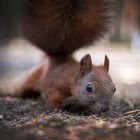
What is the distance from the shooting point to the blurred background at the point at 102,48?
662cm

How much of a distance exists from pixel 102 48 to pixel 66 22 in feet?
20.0

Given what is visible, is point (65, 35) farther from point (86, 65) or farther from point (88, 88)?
point (88, 88)

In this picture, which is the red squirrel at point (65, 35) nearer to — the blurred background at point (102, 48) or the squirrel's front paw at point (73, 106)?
the squirrel's front paw at point (73, 106)

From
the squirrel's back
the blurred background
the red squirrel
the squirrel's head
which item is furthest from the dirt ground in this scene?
the blurred background

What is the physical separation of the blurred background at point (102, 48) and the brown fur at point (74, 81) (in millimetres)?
2061

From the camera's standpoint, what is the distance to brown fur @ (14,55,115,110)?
305 centimetres

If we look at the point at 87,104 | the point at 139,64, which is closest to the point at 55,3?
the point at 87,104

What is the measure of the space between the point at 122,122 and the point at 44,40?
125 cm

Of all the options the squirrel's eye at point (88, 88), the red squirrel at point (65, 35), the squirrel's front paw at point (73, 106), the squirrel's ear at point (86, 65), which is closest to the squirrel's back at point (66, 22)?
the red squirrel at point (65, 35)

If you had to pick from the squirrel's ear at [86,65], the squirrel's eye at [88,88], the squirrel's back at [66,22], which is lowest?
the squirrel's eye at [88,88]

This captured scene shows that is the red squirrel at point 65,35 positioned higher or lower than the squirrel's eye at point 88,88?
higher

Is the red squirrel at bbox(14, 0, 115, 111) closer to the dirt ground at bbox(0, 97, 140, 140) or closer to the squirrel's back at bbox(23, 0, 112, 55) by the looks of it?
the squirrel's back at bbox(23, 0, 112, 55)

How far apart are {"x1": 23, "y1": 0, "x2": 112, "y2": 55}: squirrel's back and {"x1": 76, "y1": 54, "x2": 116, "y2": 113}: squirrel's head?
0.40m

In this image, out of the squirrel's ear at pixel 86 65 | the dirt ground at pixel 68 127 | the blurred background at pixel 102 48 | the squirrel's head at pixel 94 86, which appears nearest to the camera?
the dirt ground at pixel 68 127
